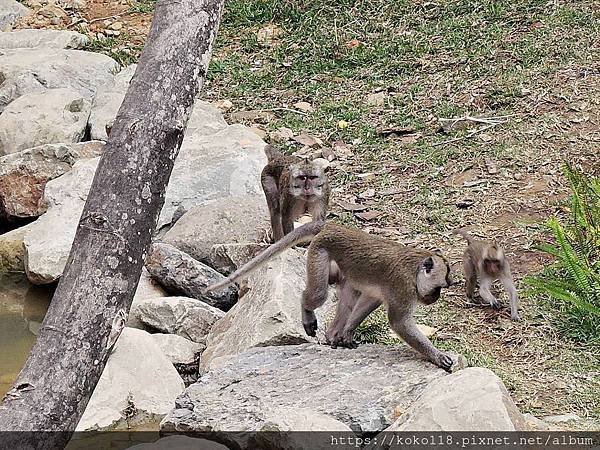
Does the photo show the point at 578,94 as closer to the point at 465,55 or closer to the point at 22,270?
the point at 465,55

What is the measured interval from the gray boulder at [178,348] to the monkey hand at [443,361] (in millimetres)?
2023

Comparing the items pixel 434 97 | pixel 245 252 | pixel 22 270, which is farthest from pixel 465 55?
pixel 22 270

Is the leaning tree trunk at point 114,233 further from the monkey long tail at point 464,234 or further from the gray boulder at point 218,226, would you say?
the gray boulder at point 218,226

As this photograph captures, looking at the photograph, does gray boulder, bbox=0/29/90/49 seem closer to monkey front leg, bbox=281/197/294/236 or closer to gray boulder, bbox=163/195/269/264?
gray boulder, bbox=163/195/269/264

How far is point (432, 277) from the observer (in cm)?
594

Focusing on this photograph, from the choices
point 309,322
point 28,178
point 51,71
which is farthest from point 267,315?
point 51,71

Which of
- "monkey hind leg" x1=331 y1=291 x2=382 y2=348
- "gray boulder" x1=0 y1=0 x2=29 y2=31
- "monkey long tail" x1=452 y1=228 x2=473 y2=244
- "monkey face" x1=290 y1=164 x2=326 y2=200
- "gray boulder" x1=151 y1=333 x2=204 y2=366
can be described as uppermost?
"gray boulder" x1=0 y1=0 x2=29 y2=31

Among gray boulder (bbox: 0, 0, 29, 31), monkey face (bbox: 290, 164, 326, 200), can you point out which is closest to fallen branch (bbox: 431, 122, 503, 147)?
monkey face (bbox: 290, 164, 326, 200)

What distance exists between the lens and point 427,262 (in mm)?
5914

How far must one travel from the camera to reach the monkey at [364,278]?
5961 millimetres

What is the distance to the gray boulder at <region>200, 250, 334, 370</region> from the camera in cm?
680

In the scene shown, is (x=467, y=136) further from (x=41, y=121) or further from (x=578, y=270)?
(x=41, y=121)

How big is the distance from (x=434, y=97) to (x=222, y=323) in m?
4.56

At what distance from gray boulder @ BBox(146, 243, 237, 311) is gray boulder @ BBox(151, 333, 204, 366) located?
0.60 metres
